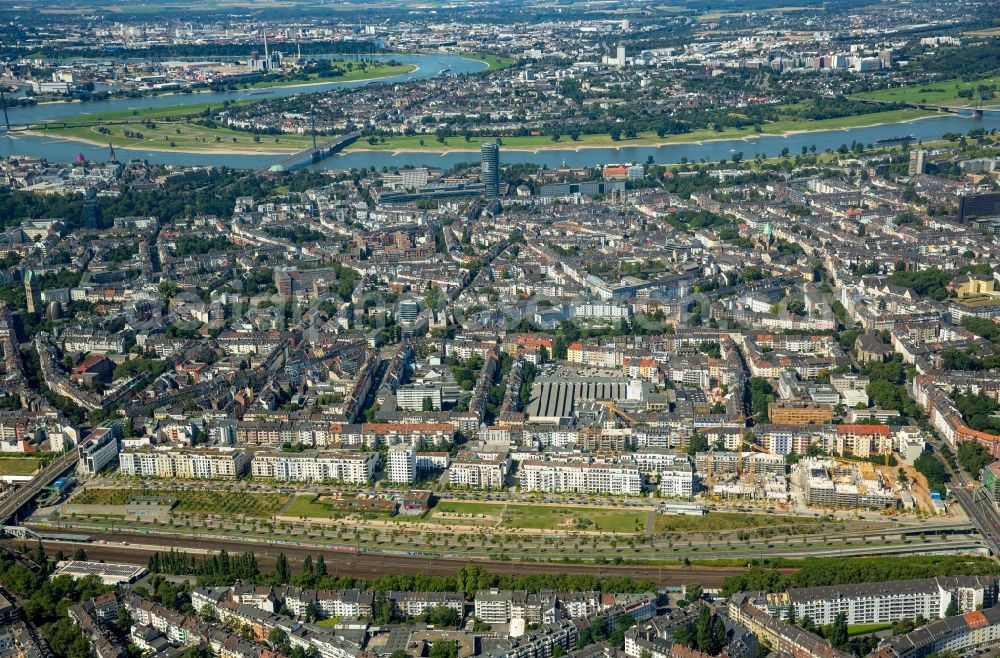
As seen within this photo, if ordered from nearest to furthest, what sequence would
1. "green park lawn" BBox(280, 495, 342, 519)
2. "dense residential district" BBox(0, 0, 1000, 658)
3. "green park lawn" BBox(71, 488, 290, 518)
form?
"dense residential district" BBox(0, 0, 1000, 658) → "green park lawn" BBox(280, 495, 342, 519) → "green park lawn" BBox(71, 488, 290, 518)

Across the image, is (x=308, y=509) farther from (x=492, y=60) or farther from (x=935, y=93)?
(x=492, y=60)

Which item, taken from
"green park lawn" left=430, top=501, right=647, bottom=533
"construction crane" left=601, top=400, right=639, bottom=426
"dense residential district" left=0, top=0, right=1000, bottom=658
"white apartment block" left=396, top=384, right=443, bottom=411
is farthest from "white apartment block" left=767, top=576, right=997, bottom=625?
"white apartment block" left=396, top=384, right=443, bottom=411

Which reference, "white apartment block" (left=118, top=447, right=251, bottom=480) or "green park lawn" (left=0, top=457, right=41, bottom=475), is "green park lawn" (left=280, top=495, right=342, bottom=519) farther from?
"green park lawn" (left=0, top=457, right=41, bottom=475)

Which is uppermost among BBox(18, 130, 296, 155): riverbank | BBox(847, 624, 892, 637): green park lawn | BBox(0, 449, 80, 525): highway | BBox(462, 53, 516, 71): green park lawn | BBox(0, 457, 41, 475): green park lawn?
BBox(462, 53, 516, 71): green park lawn

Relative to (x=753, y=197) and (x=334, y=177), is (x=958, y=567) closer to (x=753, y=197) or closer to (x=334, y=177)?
(x=753, y=197)

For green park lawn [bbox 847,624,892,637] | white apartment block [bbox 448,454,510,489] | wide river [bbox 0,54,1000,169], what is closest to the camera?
green park lawn [bbox 847,624,892,637]

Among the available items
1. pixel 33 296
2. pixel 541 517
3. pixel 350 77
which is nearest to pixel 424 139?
pixel 350 77

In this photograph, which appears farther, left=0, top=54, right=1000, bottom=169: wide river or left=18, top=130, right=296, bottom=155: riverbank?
left=18, top=130, right=296, bottom=155: riverbank
